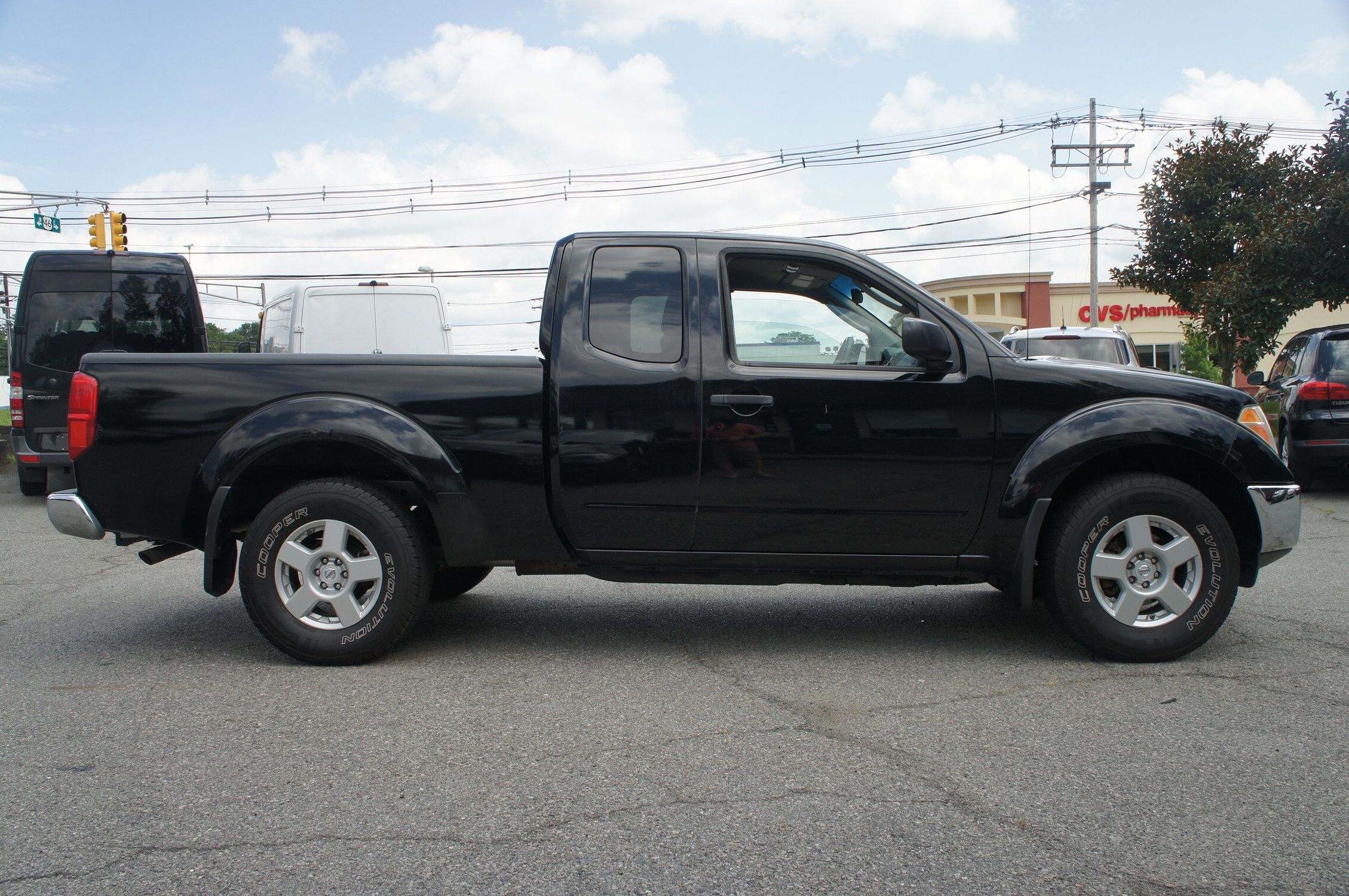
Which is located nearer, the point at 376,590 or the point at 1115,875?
the point at 1115,875

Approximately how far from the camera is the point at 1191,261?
21594 mm

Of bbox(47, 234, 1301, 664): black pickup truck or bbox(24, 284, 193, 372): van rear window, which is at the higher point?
bbox(24, 284, 193, 372): van rear window

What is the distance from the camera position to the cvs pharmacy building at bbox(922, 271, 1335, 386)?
4588 centimetres

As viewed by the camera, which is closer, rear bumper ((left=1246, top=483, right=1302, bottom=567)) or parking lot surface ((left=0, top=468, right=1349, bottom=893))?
parking lot surface ((left=0, top=468, right=1349, bottom=893))

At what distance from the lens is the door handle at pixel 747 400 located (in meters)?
4.34

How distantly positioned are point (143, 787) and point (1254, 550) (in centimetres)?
441

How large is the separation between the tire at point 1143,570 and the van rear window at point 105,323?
1066 centimetres

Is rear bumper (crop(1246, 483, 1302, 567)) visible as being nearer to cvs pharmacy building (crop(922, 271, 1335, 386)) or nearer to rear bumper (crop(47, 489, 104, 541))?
rear bumper (crop(47, 489, 104, 541))

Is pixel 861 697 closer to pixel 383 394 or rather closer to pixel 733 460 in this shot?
pixel 733 460

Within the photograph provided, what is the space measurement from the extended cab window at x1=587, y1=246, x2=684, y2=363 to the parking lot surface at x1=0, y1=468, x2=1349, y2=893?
4.56ft

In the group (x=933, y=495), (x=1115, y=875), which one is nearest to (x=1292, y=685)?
(x=933, y=495)

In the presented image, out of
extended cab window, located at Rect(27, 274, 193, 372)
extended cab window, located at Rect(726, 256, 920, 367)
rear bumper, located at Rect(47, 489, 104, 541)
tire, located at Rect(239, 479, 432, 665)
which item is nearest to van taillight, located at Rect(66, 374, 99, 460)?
rear bumper, located at Rect(47, 489, 104, 541)

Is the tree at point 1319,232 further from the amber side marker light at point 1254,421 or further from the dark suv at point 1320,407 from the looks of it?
the amber side marker light at point 1254,421

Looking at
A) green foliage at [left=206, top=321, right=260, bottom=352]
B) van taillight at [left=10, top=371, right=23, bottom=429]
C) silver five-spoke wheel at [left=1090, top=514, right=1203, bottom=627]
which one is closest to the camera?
silver five-spoke wheel at [left=1090, top=514, right=1203, bottom=627]
